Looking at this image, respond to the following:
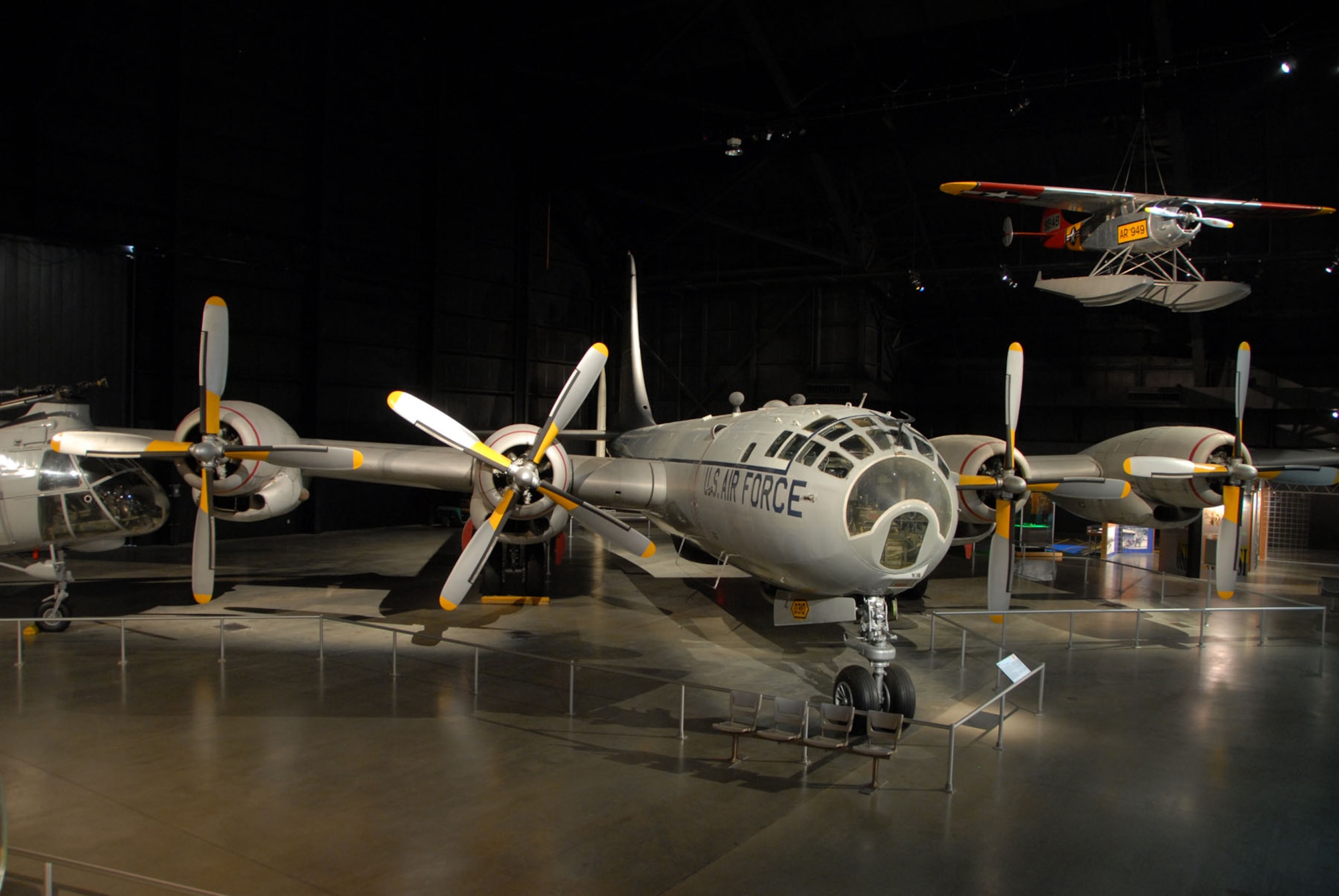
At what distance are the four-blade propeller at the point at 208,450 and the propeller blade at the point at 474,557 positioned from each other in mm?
2939

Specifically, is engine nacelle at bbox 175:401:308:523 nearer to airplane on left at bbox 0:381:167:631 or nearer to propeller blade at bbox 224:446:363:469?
propeller blade at bbox 224:446:363:469

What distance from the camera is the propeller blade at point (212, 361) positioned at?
14094 mm

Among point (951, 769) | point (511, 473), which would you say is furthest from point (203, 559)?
point (951, 769)

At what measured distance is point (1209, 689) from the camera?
13.3 meters

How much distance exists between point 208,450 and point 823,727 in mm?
10405

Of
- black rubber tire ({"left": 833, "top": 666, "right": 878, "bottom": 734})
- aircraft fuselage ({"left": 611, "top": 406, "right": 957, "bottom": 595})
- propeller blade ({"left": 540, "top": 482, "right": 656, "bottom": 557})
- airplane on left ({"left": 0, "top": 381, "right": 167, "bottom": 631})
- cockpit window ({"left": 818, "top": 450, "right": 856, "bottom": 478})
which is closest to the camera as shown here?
black rubber tire ({"left": 833, "top": 666, "right": 878, "bottom": 734})

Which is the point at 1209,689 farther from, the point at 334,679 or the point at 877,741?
the point at 334,679

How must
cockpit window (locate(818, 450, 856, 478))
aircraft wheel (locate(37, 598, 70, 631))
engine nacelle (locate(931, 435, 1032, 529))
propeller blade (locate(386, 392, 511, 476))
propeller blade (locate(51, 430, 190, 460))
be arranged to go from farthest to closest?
engine nacelle (locate(931, 435, 1032, 529)), aircraft wheel (locate(37, 598, 70, 631)), propeller blade (locate(51, 430, 190, 460)), propeller blade (locate(386, 392, 511, 476)), cockpit window (locate(818, 450, 856, 478))

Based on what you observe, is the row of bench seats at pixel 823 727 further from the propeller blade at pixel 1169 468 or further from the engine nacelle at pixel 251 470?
the propeller blade at pixel 1169 468

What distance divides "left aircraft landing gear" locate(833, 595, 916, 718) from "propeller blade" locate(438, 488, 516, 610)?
5379mm

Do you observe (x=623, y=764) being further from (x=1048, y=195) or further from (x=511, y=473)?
(x=1048, y=195)

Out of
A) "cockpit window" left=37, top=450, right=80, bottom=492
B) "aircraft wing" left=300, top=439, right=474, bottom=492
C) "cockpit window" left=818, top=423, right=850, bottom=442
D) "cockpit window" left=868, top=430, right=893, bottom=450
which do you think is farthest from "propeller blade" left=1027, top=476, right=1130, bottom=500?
"cockpit window" left=37, top=450, right=80, bottom=492

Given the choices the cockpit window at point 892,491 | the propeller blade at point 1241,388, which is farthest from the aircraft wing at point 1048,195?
the cockpit window at point 892,491

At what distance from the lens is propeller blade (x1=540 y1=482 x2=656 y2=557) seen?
1280 centimetres
